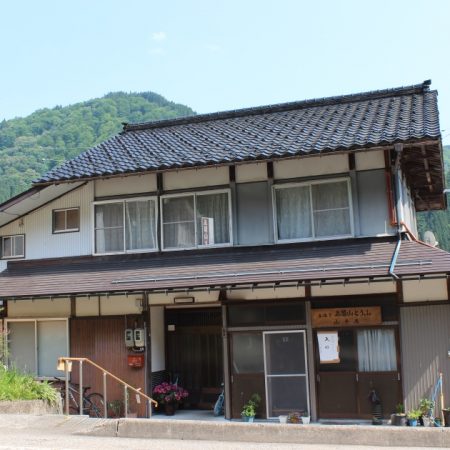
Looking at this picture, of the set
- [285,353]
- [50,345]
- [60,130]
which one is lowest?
[285,353]

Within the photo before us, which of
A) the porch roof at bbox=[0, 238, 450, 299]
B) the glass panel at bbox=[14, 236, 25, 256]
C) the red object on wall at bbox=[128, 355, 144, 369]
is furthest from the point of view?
the glass panel at bbox=[14, 236, 25, 256]

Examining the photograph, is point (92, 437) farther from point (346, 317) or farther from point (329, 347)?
point (346, 317)

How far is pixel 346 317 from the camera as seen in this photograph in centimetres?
1311

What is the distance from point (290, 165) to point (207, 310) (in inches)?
174

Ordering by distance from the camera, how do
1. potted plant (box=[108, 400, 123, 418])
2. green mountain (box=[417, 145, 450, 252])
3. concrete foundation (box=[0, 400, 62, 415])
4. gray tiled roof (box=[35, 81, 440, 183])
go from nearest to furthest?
concrete foundation (box=[0, 400, 62, 415]) < gray tiled roof (box=[35, 81, 440, 183]) < potted plant (box=[108, 400, 123, 418]) < green mountain (box=[417, 145, 450, 252])

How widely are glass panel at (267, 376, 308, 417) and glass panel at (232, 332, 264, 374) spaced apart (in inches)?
17.4

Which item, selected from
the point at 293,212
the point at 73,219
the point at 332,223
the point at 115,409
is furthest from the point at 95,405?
the point at 332,223

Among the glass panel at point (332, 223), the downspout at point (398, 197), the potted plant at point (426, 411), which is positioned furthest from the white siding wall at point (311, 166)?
the potted plant at point (426, 411)

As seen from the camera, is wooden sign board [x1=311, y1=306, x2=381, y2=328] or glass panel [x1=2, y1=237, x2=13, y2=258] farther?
glass panel [x1=2, y1=237, x2=13, y2=258]

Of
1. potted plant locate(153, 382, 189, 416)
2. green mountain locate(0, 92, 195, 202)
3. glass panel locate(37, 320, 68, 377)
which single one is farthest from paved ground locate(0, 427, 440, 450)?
green mountain locate(0, 92, 195, 202)

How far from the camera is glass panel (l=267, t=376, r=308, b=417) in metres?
13.2

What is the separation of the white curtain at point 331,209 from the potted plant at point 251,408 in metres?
3.99

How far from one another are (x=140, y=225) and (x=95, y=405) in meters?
4.52

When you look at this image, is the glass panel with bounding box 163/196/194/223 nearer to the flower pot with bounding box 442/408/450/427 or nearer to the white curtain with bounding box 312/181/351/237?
the white curtain with bounding box 312/181/351/237
